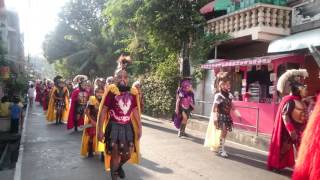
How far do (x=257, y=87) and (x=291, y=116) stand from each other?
768 centimetres

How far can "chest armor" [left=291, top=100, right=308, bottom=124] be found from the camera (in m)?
6.61

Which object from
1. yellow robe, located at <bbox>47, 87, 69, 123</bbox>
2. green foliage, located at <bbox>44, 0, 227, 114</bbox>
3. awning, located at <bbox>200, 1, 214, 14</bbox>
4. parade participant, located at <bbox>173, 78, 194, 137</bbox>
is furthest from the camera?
green foliage, located at <bbox>44, 0, 227, 114</bbox>

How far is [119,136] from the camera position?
6031 millimetres

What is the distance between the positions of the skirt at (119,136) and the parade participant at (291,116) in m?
2.70

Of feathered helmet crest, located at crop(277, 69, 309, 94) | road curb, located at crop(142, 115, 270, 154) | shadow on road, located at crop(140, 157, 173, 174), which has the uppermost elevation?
feathered helmet crest, located at crop(277, 69, 309, 94)

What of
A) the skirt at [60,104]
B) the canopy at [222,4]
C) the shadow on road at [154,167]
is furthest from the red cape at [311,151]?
the canopy at [222,4]

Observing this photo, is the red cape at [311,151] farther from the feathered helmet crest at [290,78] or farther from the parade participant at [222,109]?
the parade participant at [222,109]

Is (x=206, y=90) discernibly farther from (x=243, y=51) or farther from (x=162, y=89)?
(x=243, y=51)

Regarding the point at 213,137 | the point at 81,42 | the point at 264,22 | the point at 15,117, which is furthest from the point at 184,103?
the point at 81,42

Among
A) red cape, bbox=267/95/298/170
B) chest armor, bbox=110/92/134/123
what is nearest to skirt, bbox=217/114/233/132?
red cape, bbox=267/95/298/170

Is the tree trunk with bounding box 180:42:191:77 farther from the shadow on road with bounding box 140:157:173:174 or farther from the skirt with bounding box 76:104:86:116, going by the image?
the shadow on road with bounding box 140:157:173:174

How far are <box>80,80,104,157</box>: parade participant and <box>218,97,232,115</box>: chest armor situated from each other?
8.76 ft

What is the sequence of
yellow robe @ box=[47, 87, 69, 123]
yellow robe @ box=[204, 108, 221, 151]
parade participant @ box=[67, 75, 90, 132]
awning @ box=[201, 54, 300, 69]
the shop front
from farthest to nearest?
yellow robe @ box=[47, 87, 69, 123]
awning @ box=[201, 54, 300, 69]
parade participant @ box=[67, 75, 90, 132]
the shop front
yellow robe @ box=[204, 108, 221, 151]

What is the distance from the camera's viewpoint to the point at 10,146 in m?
11.8
